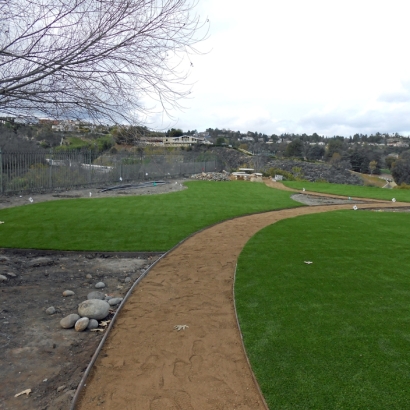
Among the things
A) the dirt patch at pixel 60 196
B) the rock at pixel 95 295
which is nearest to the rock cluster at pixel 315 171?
the dirt patch at pixel 60 196

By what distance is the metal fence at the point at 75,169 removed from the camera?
18.7 metres

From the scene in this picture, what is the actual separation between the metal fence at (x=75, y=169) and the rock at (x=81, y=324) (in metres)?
14.8

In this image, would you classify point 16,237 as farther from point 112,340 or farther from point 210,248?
point 112,340

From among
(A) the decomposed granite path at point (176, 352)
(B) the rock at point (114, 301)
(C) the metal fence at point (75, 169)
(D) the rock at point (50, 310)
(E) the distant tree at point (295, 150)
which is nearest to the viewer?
(A) the decomposed granite path at point (176, 352)

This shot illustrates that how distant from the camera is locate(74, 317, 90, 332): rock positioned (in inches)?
216

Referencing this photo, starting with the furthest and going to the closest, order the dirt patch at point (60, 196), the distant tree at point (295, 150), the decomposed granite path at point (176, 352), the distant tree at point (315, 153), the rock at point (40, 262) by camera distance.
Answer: the distant tree at point (315, 153), the distant tree at point (295, 150), the dirt patch at point (60, 196), the rock at point (40, 262), the decomposed granite path at point (176, 352)

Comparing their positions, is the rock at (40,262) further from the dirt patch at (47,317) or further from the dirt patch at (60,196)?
the dirt patch at (60,196)

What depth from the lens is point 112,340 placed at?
503 cm

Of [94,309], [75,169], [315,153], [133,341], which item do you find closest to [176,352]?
[133,341]

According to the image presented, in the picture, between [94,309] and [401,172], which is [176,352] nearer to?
[94,309]

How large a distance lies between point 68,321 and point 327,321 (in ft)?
12.1

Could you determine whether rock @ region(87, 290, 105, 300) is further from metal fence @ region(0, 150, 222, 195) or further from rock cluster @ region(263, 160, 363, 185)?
rock cluster @ region(263, 160, 363, 185)

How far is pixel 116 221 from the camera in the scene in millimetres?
12648

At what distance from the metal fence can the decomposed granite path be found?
13.6 m
